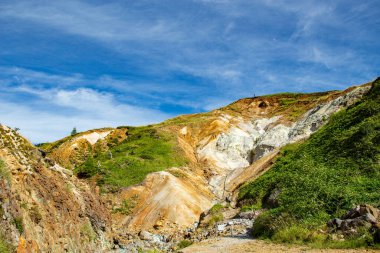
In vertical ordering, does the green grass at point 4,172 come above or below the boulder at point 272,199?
above

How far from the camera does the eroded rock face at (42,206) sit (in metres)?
16.8

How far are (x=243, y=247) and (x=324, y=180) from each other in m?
9.47

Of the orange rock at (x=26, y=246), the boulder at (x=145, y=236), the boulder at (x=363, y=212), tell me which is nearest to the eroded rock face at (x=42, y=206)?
the orange rock at (x=26, y=246)

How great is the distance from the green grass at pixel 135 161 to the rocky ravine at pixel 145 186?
1912 mm

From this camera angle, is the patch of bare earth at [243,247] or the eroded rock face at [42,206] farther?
the eroded rock face at [42,206]

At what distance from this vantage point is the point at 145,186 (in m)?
41.9

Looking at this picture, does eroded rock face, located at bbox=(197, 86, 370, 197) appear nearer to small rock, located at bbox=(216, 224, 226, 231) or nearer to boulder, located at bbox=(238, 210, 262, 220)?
boulder, located at bbox=(238, 210, 262, 220)

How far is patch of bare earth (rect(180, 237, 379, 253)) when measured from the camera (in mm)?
16425

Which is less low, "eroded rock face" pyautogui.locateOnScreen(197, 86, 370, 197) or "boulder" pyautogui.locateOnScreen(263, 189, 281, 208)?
"eroded rock face" pyautogui.locateOnScreen(197, 86, 370, 197)

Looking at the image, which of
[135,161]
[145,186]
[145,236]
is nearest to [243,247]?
[145,236]

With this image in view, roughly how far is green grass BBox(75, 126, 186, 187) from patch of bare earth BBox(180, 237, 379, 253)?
73.6 feet

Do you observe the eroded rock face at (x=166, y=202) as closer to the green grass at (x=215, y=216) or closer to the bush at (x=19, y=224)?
the green grass at (x=215, y=216)

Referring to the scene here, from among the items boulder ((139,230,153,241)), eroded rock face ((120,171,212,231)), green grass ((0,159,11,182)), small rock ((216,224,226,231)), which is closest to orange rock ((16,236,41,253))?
green grass ((0,159,11,182))

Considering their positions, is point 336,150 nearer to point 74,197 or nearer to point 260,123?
point 74,197
